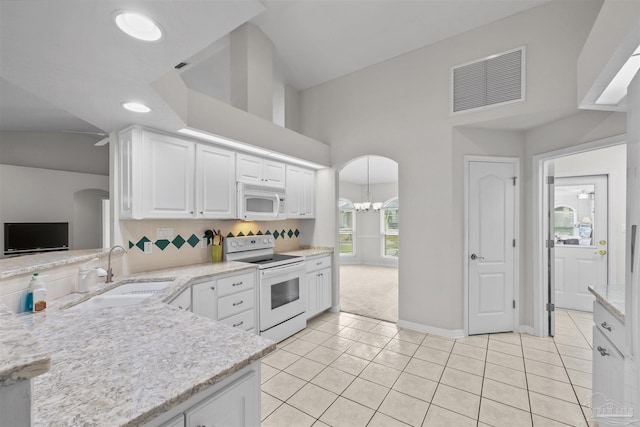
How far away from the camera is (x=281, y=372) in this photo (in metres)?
2.61

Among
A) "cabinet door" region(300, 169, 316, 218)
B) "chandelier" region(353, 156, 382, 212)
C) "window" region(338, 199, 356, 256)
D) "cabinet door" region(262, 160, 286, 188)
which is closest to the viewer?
"cabinet door" region(262, 160, 286, 188)

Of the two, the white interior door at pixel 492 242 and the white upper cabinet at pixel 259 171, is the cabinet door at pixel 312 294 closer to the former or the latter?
the white upper cabinet at pixel 259 171

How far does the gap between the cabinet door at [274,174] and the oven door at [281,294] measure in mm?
1114

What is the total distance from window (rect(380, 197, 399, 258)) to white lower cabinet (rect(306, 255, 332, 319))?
4.66 m

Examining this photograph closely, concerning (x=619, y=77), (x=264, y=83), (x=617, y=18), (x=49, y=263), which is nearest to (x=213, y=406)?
(x=49, y=263)

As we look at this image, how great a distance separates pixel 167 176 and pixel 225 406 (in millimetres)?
2226

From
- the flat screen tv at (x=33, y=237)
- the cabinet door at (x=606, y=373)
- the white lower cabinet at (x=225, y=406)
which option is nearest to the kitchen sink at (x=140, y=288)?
the white lower cabinet at (x=225, y=406)

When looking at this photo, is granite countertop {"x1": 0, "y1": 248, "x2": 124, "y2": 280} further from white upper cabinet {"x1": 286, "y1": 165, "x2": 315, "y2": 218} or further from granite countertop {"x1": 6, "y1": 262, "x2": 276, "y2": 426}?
white upper cabinet {"x1": 286, "y1": 165, "x2": 315, "y2": 218}

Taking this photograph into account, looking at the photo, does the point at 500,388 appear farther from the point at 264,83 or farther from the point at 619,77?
the point at 264,83

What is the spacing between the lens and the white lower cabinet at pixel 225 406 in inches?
35.1

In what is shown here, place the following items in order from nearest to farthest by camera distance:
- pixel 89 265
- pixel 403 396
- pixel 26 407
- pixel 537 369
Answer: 1. pixel 26 407
2. pixel 89 265
3. pixel 403 396
4. pixel 537 369

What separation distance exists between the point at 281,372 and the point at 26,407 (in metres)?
2.38

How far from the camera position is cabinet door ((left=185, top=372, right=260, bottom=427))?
933 millimetres

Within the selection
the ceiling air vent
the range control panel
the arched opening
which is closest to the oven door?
the range control panel
